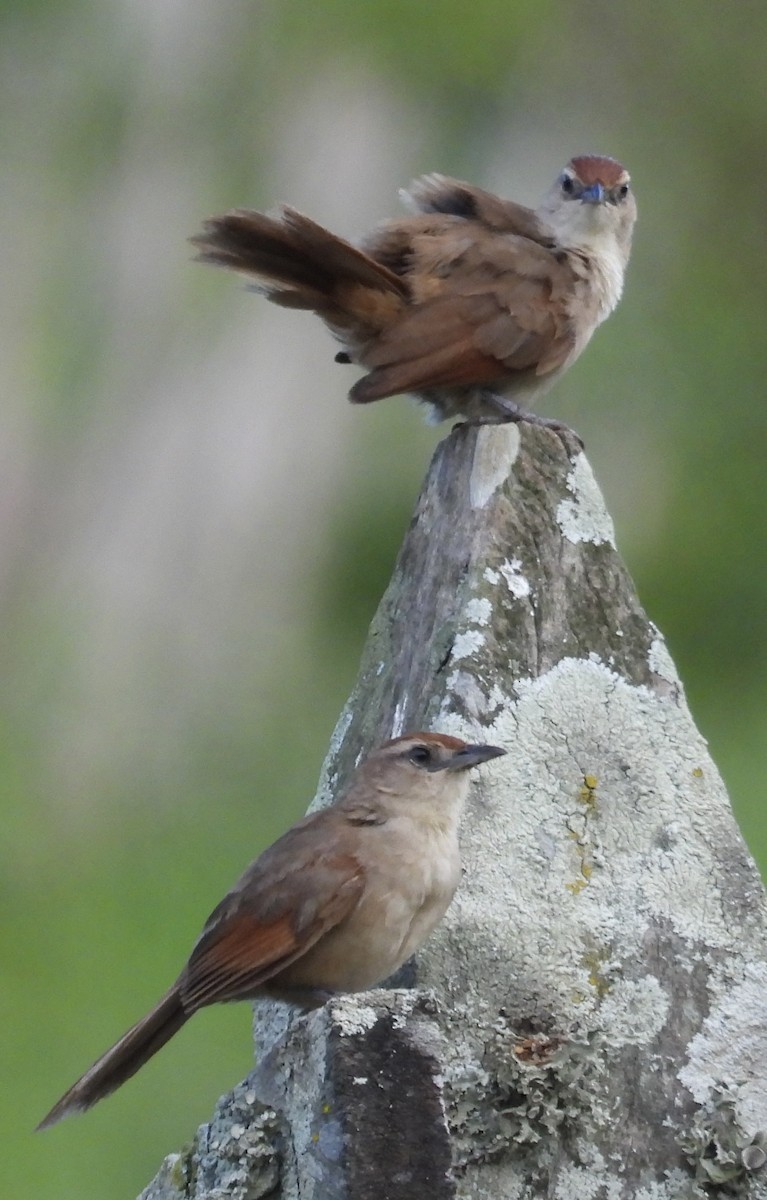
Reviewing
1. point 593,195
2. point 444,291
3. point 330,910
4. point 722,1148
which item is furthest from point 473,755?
point 593,195

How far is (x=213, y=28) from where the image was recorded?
511 inches

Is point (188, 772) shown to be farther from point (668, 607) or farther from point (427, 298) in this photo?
point (427, 298)

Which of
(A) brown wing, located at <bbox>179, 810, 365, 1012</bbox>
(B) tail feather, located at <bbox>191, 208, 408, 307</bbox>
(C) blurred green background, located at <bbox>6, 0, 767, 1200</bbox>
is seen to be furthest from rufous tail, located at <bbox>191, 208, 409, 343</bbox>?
(C) blurred green background, located at <bbox>6, 0, 767, 1200</bbox>

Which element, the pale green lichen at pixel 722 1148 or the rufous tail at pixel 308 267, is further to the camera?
the rufous tail at pixel 308 267

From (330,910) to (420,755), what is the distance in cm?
31

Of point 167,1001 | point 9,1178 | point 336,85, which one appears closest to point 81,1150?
point 9,1178

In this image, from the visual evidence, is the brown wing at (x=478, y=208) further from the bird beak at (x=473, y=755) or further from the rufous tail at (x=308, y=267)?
the bird beak at (x=473, y=755)

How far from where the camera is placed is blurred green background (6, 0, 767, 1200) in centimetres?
927

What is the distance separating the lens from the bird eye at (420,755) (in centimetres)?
320

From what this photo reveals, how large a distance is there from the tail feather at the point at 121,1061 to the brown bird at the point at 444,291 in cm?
190

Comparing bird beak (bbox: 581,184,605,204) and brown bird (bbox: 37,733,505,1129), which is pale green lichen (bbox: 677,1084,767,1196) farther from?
bird beak (bbox: 581,184,605,204)

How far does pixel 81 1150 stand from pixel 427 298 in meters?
3.58

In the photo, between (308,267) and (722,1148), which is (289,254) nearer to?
(308,267)

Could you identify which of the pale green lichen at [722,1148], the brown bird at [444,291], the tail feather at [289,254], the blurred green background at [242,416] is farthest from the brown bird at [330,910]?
the blurred green background at [242,416]
